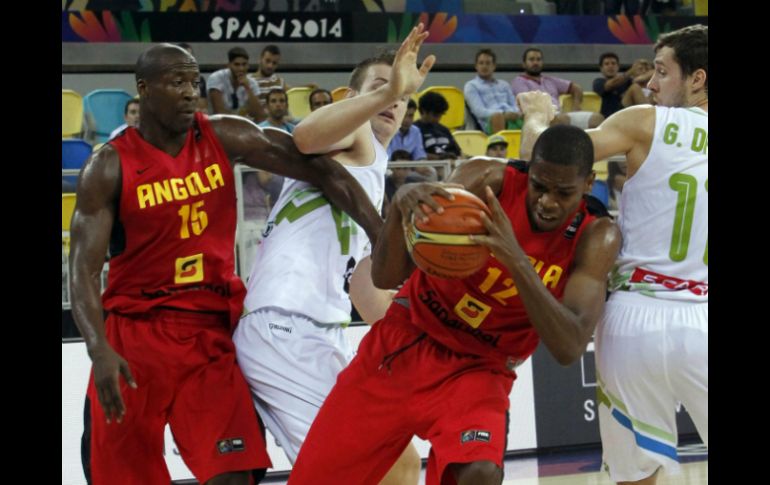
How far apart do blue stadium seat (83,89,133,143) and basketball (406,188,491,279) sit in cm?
829

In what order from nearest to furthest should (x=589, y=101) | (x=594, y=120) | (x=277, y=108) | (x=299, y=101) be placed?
(x=594, y=120) → (x=277, y=108) → (x=299, y=101) → (x=589, y=101)

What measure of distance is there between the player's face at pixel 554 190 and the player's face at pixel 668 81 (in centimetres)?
106

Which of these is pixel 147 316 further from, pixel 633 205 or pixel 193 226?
pixel 633 205

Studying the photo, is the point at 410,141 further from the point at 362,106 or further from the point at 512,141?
the point at 362,106

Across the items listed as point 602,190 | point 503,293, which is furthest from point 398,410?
point 602,190

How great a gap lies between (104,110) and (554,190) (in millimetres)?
8666

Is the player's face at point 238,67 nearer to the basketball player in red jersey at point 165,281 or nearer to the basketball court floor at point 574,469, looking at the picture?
the basketball court floor at point 574,469

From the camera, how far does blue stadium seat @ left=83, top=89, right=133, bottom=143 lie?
438 inches

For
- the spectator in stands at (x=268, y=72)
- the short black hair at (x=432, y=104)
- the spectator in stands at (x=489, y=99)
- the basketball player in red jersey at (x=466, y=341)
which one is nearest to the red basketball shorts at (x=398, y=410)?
the basketball player in red jersey at (x=466, y=341)

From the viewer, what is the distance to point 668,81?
4.52 meters

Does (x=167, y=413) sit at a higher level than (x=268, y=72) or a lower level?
lower

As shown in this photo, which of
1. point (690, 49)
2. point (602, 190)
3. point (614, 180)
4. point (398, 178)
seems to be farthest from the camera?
point (602, 190)

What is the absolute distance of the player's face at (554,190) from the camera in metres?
3.54
